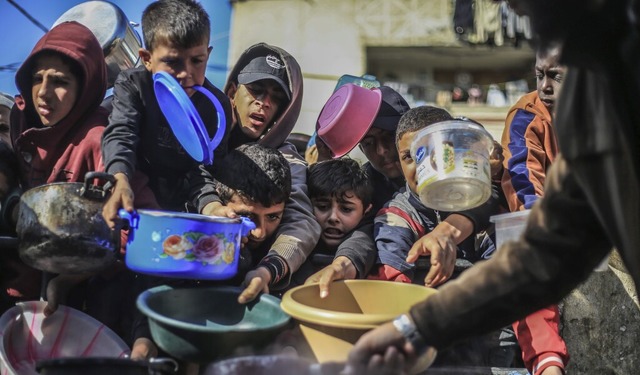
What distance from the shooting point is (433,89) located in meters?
17.0

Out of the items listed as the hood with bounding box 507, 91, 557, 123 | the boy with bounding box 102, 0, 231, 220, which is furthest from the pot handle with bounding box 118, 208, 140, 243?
the hood with bounding box 507, 91, 557, 123

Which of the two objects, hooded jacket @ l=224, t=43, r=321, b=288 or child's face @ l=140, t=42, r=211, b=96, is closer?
hooded jacket @ l=224, t=43, r=321, b=288

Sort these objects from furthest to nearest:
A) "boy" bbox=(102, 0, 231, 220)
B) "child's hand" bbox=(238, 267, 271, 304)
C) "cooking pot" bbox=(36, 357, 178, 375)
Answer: "boy" bbox=(102, 0, 231, 220)
"child's hand" bbox=(238, 267, 271, 304)
"cooking pot" bbox=(36, 357, 178, 375)

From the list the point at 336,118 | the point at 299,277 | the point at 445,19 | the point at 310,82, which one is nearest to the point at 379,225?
the point at 299,277

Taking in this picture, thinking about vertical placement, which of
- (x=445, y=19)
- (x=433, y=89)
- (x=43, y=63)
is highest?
(x=43, y=63)

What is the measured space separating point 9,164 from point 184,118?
98cm

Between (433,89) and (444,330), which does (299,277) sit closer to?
(444,330)

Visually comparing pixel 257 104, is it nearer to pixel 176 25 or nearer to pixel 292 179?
pixel 292 179

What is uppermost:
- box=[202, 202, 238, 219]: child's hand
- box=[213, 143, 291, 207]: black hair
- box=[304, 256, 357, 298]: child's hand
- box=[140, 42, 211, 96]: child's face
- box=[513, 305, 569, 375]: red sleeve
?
box=[140, 42, 211, 96]: child's face

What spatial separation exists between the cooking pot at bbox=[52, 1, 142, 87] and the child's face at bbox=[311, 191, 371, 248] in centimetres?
160

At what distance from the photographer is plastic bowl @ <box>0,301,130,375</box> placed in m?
2.93

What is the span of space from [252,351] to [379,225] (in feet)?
3.36

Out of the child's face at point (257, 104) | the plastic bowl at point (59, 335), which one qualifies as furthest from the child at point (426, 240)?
the plastic bowl at point (59, 335)

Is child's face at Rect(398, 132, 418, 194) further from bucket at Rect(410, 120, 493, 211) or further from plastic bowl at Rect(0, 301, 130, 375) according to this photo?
plastic bowl at Rect(0, 301, 130, 375)
